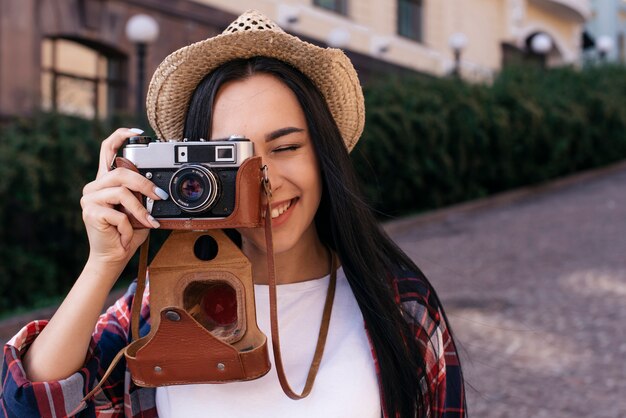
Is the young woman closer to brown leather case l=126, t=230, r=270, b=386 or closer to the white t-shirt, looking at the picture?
the white t-shirt

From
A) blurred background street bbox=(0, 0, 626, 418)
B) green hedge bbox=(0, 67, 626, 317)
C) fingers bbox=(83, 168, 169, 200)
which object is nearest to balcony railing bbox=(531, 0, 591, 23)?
blurred background street bbox=(0, 0, 626, 418)

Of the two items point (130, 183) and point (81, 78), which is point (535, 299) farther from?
point (81, 78)

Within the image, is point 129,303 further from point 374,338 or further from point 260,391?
point 374,338

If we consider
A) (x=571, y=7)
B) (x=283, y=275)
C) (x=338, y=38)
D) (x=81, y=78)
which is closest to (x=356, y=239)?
(x=283, y=275)

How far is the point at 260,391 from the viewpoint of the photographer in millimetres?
1682

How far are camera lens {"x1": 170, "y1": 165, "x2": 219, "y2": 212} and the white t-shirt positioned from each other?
0.37 metres

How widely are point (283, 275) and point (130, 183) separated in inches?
18.3

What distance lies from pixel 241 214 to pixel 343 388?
0.41 metres

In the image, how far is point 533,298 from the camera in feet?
20.7

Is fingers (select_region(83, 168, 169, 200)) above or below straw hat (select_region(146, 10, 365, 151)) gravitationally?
below

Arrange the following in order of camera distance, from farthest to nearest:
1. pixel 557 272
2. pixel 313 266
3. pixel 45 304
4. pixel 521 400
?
1. pixel 557 272
2. pixel 45 304
3. pixel 521 400
4. pixel 313 266

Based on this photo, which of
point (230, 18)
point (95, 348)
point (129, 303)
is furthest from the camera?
point (230, 18)

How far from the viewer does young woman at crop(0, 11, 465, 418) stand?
1.56 metres

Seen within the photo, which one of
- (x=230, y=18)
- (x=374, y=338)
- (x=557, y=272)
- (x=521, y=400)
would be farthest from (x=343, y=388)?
(x=230, y=18)
